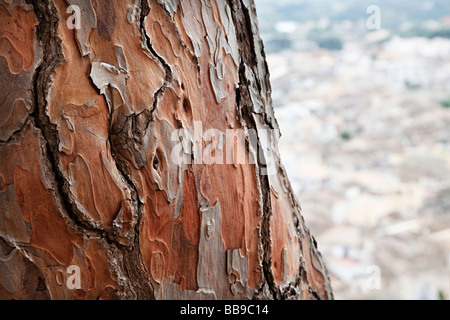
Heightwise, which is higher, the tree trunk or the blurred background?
the blurred background

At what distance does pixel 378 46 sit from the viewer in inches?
67.9

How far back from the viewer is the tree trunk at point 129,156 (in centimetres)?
45

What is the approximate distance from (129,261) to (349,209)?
3.99 feet

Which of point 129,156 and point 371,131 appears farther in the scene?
point 371,131

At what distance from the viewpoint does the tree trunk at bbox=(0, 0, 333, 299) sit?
454 millimetres

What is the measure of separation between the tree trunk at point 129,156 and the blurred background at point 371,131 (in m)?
0.93

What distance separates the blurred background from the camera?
1.46 meters

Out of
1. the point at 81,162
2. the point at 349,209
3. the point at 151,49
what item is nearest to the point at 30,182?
the point at 81,162

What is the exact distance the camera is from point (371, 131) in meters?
1.67

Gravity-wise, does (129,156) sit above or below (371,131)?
below

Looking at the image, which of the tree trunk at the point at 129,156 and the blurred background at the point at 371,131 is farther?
the blurred background at the point at 371,131

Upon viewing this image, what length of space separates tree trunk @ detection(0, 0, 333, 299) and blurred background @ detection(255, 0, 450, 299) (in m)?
0.93

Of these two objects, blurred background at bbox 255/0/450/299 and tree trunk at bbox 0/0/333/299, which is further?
blurred background at bbox 255/0/450/299

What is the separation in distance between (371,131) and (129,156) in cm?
138
